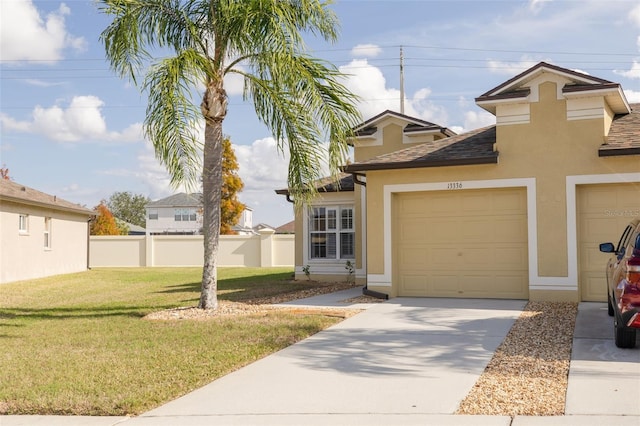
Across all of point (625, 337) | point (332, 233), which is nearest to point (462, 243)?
point (625, 337)

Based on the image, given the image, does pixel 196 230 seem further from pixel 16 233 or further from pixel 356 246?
pixel 356 246

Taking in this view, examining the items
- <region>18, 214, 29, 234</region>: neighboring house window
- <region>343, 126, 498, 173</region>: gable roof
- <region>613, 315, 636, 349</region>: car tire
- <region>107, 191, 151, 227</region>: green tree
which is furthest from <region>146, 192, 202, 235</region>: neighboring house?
<region>613, 315, 636, 349</region>: car tire

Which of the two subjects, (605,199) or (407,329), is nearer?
(407,329)

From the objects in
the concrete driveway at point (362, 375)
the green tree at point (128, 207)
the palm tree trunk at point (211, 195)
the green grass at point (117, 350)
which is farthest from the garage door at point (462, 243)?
the green tree at point (128, 207)

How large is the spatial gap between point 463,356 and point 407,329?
2.16 m

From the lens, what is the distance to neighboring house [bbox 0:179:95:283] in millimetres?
22859

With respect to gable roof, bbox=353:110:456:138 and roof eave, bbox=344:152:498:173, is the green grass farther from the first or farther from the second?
gable roof, bbox=353:110:456:138

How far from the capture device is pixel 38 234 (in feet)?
82.8

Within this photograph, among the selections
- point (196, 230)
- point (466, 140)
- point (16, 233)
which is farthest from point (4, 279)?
point (196, 230)

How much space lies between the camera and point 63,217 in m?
27.7

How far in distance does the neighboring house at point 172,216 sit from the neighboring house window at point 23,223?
144 feet

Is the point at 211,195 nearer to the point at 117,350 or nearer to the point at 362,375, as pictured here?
the point at 117,350

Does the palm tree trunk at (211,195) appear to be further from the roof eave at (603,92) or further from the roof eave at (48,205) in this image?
the roof eave at (48,205)

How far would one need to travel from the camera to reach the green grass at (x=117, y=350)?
6.90m
